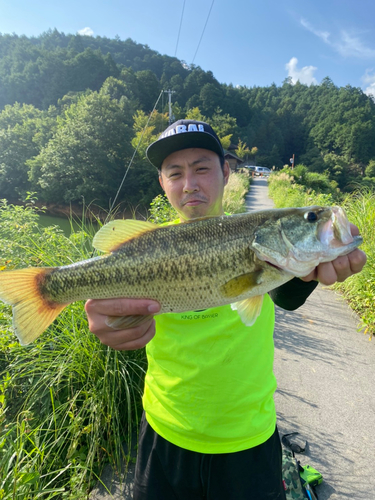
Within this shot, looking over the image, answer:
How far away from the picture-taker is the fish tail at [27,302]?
164 cm

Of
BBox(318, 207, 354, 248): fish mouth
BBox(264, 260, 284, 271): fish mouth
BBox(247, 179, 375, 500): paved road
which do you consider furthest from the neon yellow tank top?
BBox(247, 179, 375, 500): paved road

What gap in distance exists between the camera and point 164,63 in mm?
112562

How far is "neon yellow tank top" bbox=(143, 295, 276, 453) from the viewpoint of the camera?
1537 millimetres

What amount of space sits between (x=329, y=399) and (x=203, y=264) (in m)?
2.84

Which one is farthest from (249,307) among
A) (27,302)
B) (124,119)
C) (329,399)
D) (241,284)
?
(124,119)

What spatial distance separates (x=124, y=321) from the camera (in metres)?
1.60

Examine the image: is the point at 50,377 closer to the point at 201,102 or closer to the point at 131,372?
the point at 131,372

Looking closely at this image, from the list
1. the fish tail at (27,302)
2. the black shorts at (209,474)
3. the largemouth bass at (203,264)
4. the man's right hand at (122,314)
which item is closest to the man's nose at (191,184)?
the largemouth bass at (203,264)

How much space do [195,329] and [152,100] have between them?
293ft

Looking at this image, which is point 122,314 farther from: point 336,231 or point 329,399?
point 329,399

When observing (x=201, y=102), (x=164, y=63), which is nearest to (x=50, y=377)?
(x=201, y=102)

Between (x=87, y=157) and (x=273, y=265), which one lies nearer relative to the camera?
(x=273, y=265)

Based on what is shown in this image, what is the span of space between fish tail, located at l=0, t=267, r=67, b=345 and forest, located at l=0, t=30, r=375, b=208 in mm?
11078

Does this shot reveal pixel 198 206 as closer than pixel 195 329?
No
